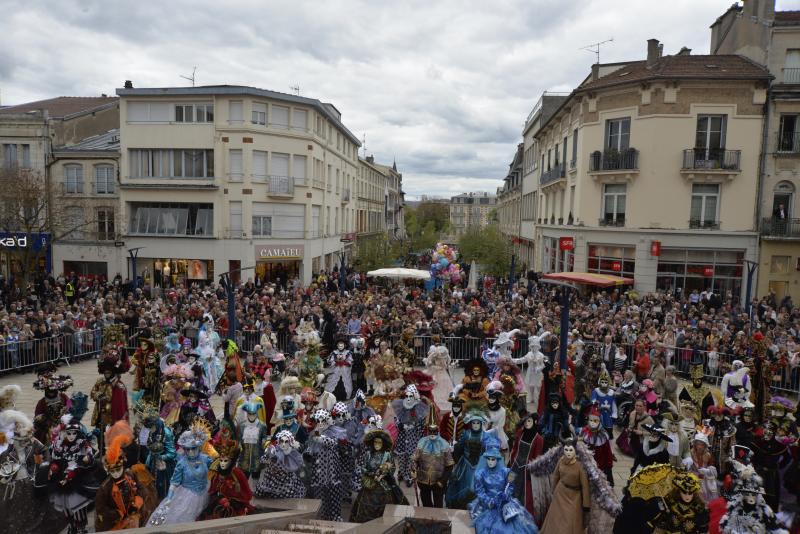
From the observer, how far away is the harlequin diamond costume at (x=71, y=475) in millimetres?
6613

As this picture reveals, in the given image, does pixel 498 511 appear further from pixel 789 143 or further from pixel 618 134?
pixel 789 143

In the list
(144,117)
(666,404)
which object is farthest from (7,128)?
(666,404)

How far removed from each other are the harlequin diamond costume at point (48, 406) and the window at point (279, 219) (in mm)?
22242

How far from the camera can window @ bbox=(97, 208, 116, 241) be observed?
30391mm

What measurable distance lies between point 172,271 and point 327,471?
25943mm

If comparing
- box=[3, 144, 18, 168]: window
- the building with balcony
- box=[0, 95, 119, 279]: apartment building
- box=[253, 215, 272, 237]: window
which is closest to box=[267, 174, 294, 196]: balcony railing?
box=[253, 215, 272, 237]: window

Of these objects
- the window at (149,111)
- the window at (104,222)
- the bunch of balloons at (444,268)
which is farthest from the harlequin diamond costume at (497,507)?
the window at (104,222)

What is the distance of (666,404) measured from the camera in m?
7.94

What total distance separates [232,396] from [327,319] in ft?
23.2

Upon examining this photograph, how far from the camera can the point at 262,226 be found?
1198 inches

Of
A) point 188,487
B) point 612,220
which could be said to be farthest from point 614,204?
point 188,487

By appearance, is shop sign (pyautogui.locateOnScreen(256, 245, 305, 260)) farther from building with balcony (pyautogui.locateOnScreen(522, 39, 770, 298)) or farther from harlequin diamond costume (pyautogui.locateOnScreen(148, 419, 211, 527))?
harlequin diamond costume (pyautogui.locateOnScreen(148, 419, 211, 527))

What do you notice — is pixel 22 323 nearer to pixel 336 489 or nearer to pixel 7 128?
pixel 336 489

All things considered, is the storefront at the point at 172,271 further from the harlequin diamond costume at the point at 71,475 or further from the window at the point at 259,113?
the harlequin diamond costume at the point at 71,475
